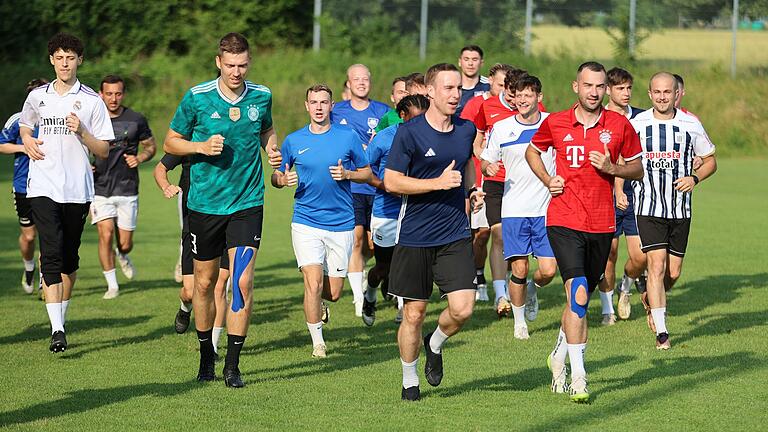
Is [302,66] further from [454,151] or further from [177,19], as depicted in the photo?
[454,151]

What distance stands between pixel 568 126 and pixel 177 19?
1477 inches

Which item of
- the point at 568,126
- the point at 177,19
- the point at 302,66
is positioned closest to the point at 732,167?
the point at 302,66

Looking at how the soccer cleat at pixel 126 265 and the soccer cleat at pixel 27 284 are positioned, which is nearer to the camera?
the soccer cleat at pixel 27 284

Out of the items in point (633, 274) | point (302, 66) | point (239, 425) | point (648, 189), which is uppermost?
point (302, 66)

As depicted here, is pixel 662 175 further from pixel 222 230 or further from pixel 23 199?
pixel 23 199

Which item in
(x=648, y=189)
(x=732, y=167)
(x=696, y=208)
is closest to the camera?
(x=648, y=189)

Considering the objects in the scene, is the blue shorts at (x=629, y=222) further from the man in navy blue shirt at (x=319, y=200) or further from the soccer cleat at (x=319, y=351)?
the soccer cleat at (x=319, y=351)

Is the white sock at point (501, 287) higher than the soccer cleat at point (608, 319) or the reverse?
higher

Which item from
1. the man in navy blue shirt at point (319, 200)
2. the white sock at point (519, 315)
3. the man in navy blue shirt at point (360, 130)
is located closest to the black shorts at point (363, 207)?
→ the man in navy blue shirt at point (360, 130)

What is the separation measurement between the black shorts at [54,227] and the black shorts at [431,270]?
3320 mm

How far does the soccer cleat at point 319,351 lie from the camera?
34.8ft

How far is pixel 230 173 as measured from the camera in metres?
9.03

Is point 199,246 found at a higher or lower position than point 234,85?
lower

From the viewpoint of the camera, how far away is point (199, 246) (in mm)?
9172
